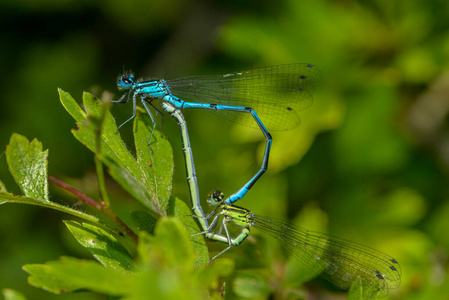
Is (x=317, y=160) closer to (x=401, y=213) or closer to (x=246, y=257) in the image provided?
(x=401, y=213)

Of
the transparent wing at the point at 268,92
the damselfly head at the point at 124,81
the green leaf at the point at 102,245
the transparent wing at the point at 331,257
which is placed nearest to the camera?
the green leaf at the point at 102,245

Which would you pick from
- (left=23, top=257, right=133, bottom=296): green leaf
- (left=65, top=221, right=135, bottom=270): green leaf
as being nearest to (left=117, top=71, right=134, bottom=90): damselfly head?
(left=65, top=221, right=135, bottom=270): green leaf

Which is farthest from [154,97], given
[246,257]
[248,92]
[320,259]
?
[320,259]

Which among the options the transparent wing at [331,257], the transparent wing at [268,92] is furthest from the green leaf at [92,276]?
the transparent wing at [268,92]

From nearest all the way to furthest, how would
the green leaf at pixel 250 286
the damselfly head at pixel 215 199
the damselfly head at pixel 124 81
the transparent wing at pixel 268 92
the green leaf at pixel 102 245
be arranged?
the green leaf at pixel 102 245 → the green leaf at pixel 250 286 → the damselfly head at pixel 215 199 → the damselfly head at pixel 124 81 → the transparent wing at pixel 268 92

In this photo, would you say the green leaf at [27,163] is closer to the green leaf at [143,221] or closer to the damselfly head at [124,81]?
the green leaf at [143,221]

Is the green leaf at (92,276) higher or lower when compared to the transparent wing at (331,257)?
lower
